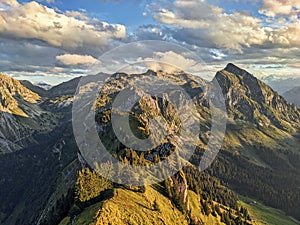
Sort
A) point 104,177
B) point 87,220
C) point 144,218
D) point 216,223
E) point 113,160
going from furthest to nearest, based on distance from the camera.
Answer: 1. point 216,223
2. point 113,160
3. point 104,177
4. point 144,218
5. point 87,220

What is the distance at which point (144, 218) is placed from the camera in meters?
124

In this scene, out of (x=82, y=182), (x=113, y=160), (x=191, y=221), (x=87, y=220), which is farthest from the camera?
(x=113, y=160)

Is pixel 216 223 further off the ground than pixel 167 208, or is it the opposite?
pixel 167 208

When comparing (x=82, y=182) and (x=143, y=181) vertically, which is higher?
(x=82, y=182)

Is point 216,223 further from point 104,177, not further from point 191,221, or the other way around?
point 104,177

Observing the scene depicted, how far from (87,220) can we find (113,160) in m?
76.7

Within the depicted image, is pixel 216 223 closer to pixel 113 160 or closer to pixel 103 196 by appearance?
pixel 113 160

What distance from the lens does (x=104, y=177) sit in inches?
5743

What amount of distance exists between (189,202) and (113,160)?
4829 centimetres

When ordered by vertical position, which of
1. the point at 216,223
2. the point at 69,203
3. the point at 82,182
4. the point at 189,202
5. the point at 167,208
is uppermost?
the point at 82,182

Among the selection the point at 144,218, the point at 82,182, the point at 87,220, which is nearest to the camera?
the point at 87,220

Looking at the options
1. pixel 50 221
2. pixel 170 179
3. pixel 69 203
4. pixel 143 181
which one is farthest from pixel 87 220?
pixel 170 179

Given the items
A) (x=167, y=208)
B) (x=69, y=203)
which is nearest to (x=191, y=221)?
(x=167, y=208)

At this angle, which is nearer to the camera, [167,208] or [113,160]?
[167,208]
